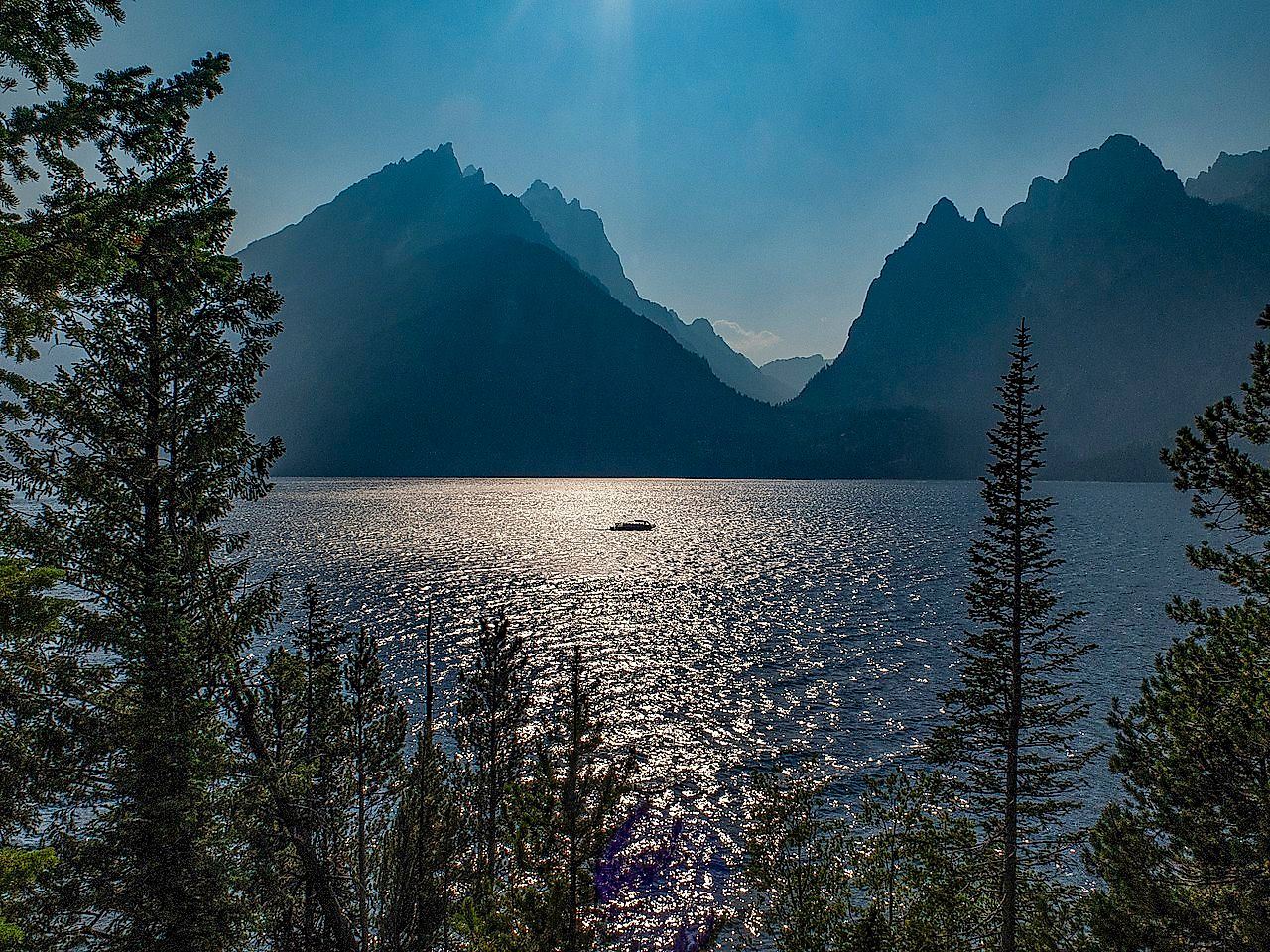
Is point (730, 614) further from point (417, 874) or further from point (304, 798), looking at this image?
point (304, 798)

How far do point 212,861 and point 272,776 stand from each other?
6.29ft

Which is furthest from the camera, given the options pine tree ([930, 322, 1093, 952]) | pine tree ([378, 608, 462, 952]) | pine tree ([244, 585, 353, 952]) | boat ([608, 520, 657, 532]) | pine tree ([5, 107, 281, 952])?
boat ([608, 520, 657, 532])

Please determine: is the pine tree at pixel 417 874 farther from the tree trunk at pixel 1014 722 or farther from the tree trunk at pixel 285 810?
the tree trunk at pixel 1014 722

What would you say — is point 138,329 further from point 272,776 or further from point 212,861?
point 212,861

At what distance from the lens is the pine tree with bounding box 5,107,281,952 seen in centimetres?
1214

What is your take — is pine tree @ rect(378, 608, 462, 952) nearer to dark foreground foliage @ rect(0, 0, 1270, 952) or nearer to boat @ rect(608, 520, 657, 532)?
dark foreground foliage @ rect(0, 0, 1270, 952)

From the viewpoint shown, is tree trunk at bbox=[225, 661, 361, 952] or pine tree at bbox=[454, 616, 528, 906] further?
pine tree at bbox=[454, 616, 528, 906]

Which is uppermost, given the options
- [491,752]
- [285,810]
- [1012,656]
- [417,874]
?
[1012,656]

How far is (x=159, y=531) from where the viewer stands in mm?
13359

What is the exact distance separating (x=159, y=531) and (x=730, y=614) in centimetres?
7216

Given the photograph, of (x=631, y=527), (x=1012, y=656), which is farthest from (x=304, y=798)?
(x=631, y=527)

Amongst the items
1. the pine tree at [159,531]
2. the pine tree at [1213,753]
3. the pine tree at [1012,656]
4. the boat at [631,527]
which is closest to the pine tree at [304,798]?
the pine tree at [159,531]

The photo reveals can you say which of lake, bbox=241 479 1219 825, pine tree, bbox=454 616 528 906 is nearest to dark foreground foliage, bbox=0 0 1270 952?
pine tree, bbox=454 616 528 906

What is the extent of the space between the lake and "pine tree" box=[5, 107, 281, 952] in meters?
29.1
